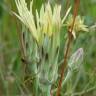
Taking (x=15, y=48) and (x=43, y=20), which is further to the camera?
(x=15, y=48)

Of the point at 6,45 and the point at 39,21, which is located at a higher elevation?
the point at 39,21

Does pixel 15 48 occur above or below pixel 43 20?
below

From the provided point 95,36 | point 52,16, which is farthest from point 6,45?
point 52,16

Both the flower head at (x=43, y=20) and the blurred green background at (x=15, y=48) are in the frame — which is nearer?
the flower head at (x=43, y=20)

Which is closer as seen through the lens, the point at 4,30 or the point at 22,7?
the point at 22,7

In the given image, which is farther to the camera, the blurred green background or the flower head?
the blurred green background

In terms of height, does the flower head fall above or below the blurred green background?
above

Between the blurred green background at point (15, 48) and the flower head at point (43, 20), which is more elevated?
the flower head at point (43, 20)

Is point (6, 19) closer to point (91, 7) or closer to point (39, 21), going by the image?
point (91, 7)
